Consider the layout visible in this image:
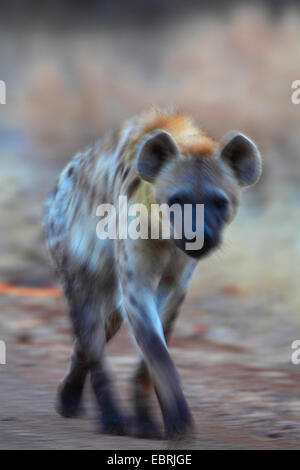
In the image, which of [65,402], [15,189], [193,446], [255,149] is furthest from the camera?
[15,189]

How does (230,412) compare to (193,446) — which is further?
(230,412)

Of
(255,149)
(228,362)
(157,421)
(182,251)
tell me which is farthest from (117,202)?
(228,362)

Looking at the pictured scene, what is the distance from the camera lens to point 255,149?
197 cm

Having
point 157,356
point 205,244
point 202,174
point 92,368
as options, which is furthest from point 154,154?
point 92,368

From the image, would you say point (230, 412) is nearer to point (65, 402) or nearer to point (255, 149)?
point (65, 402)

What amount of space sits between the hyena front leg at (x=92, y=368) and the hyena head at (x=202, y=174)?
0.46 metres

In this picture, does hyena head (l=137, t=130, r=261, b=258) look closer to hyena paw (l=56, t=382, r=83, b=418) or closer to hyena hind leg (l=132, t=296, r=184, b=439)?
hyena hind leg (l=132, t=296, r=184, b=439)

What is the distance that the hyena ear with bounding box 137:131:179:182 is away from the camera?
193cm

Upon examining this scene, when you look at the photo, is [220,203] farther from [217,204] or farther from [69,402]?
[69,402]

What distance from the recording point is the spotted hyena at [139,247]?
187cm

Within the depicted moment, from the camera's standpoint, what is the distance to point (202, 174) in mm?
1875
